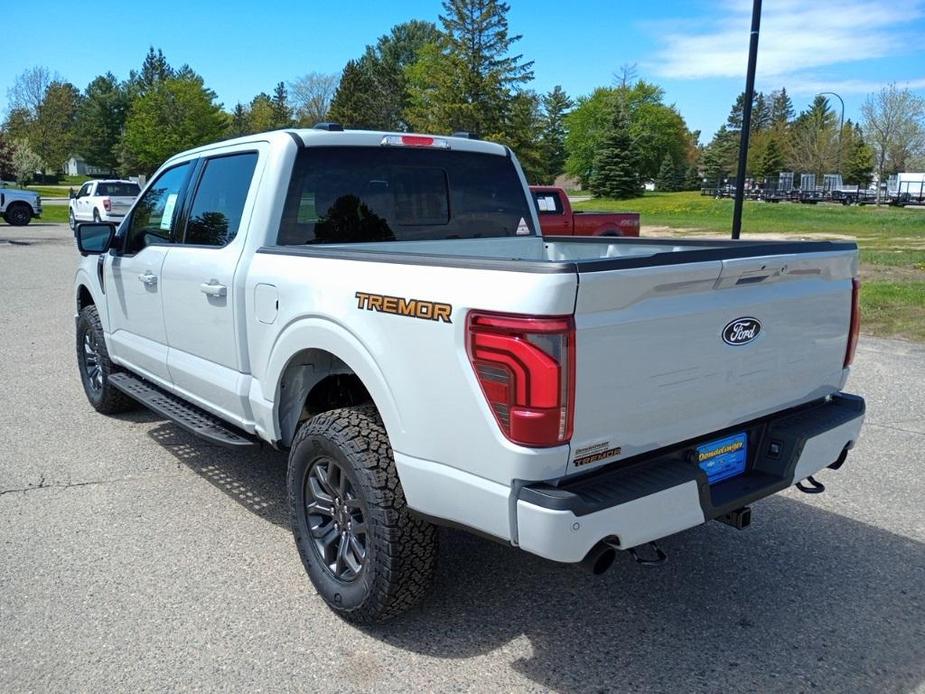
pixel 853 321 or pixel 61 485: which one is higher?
pixel 853 321

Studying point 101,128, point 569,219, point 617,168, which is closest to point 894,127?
point 617,168

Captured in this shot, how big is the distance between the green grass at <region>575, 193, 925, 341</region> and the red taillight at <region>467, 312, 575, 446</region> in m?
8.53

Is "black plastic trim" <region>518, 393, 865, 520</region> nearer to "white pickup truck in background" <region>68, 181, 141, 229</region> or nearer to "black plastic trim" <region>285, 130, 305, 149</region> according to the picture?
"black plastic trim" <region>285, 130, 305, 149</region>

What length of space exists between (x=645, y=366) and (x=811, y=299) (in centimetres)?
105

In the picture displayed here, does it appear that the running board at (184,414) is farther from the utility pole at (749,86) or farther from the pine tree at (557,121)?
the pine tree at (557,121)

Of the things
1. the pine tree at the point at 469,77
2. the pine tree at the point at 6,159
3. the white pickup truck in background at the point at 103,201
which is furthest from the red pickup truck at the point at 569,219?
the pine tree at the point at 6,159

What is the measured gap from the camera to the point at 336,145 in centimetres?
422

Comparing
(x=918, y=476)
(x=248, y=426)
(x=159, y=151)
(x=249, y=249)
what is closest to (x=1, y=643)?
(x=248, y=426)

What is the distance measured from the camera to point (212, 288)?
413 cm

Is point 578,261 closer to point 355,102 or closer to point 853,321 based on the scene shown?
point 853,321

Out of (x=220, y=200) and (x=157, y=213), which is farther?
(x=157, y=213)

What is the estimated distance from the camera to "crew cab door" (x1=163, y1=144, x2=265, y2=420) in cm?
407

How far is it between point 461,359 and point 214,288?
6.35 ft

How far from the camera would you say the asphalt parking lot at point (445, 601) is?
305 centimetres
